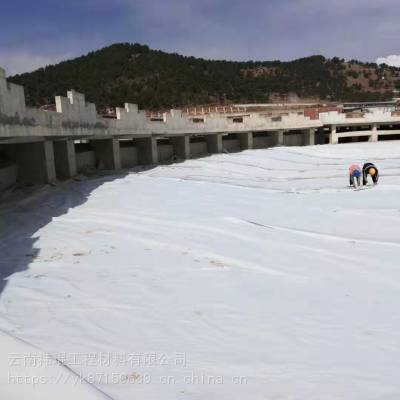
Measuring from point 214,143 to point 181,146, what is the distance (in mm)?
4048

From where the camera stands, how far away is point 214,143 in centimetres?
3055

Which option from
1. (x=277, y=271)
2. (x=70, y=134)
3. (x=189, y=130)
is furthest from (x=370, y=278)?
(x=189, y=130)

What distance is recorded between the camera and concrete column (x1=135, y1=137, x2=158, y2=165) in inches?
946

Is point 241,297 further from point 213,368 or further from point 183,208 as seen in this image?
point 183,208

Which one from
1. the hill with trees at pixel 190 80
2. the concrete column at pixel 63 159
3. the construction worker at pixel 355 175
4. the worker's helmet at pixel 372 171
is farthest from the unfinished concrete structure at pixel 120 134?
the hill with trees at pixel 190 80

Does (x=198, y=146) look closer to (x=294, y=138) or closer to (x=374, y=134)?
(x=294, y=138)

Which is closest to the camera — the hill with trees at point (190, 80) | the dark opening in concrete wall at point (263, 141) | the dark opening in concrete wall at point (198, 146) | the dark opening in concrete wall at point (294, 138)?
the dark opening in concrete wall at point (198, 146)

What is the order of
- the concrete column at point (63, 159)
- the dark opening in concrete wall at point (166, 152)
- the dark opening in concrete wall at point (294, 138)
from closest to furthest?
1. the concrete column at point (63, 159)
2. the dark opening in concrete wall at point (166, 152)
3. the dark opening in concrete wall at point (294, 138)

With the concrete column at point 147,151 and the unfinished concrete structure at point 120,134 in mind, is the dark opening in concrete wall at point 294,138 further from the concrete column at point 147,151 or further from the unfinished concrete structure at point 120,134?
the concrete column at point 147,151

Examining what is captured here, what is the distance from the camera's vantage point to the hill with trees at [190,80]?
2653 inches

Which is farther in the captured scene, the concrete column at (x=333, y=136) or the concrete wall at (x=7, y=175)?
the concrete column at (x=333, y=136)

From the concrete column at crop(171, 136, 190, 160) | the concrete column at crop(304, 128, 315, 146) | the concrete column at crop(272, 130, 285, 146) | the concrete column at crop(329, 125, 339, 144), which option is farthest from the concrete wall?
the concrete column at crop(329, 125, 339, 144)

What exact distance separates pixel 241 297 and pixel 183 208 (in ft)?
19.6

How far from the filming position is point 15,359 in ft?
10.4
